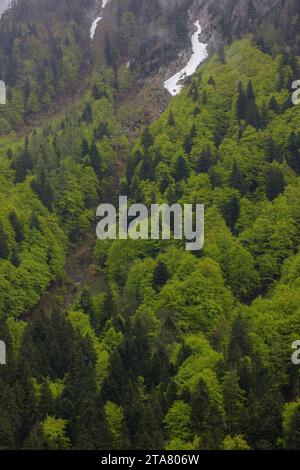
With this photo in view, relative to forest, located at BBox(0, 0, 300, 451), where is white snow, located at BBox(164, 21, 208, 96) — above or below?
above

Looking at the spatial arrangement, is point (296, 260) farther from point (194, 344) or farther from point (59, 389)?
point (59, 389)

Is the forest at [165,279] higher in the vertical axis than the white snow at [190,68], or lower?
lower

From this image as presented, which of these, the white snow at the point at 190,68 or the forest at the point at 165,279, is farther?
the white snow at the point at 190,68

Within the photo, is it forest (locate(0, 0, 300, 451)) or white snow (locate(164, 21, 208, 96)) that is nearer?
forest (locate(0, 0, 300, 451))

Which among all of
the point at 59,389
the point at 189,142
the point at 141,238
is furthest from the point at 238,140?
the point at 59,389

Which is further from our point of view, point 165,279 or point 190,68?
point 190,68
